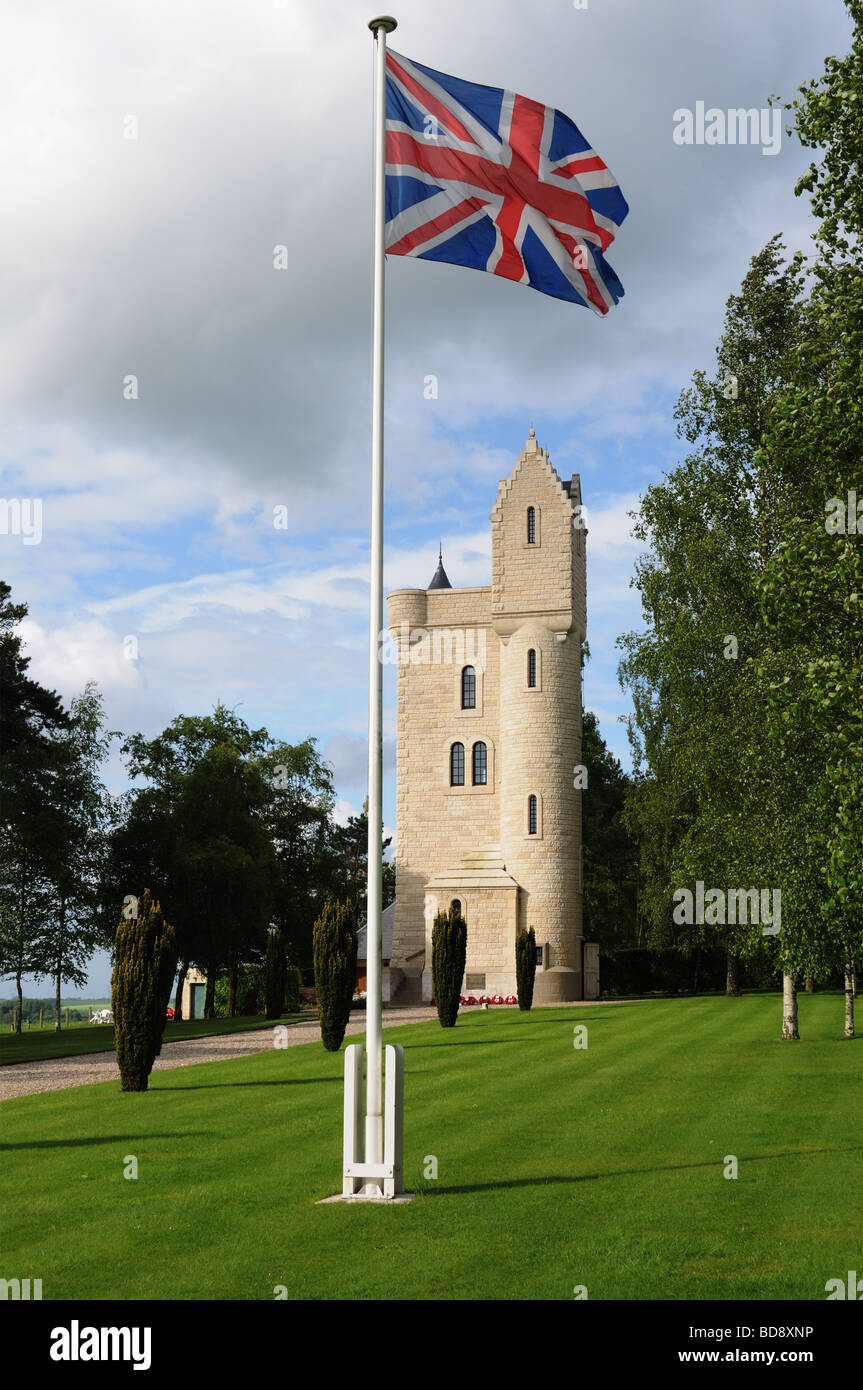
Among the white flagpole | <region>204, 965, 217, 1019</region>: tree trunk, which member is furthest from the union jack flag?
<region>204, 965, 217, 1019</region>: tree trunk

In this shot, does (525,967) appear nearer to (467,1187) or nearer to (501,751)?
(501,751)

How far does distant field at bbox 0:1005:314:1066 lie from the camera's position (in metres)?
28.5

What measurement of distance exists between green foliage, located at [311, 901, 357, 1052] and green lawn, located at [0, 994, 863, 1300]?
437 centimetres

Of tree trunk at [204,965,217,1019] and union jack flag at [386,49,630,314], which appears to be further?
tree trunk at [204,965,217,1019]

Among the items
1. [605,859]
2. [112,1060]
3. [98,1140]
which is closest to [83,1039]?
[112,1060]

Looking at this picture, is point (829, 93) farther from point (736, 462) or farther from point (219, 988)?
point (219, 988)

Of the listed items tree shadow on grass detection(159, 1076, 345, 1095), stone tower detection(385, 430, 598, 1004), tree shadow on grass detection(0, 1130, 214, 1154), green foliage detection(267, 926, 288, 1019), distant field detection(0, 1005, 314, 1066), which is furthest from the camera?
stone tower detection(385, 430, 598, 1004)

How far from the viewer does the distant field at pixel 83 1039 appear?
93.5ft

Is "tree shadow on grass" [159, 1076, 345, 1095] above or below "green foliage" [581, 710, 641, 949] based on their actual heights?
below

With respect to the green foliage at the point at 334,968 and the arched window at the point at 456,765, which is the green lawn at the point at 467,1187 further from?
the arched window at the point at 456,765

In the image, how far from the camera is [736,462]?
2958 centimetres

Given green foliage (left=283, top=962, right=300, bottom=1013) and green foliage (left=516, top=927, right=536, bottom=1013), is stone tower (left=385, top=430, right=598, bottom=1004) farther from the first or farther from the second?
green foliage (left=283, top=962, right=300, bottom=1013)

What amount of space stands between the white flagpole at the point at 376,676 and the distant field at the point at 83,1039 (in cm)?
1782
